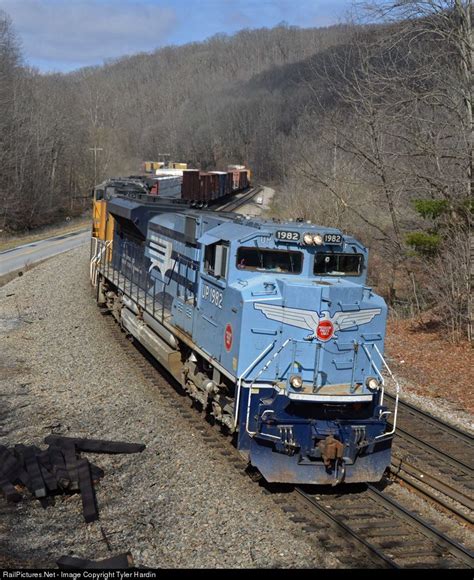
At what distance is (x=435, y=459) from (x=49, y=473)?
5.71 metres

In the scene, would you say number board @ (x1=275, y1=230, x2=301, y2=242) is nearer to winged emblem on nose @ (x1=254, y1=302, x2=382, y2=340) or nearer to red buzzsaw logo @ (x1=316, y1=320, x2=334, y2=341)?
winged emblem on nose @ (x1=254, y1=302, x2=382, y2=340)

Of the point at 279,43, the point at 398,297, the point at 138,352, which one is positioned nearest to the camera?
the point at 138,352

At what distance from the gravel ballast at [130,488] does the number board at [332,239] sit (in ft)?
11.0

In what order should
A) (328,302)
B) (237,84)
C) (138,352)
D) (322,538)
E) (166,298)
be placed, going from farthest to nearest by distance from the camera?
(237,84)
(138,352)
(166,298)
(328,302)
(322,538)

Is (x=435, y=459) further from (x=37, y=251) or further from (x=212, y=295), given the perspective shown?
(x=37, y=251)

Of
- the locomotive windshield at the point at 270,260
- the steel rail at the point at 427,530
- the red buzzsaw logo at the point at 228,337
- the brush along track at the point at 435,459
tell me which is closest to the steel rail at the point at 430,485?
the brush along track at the point at 435,459

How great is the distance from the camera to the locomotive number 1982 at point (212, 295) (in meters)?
9.56

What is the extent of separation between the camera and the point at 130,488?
27.9ft

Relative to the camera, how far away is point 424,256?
19.5 meters

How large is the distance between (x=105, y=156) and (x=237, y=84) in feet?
177

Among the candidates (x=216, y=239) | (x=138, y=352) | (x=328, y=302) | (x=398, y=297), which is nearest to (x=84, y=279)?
(x=138, y=352)

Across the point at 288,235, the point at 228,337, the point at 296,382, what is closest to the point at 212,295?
the point at 228,337

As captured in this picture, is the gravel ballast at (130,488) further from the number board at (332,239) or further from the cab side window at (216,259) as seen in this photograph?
the number board at (332,239)
